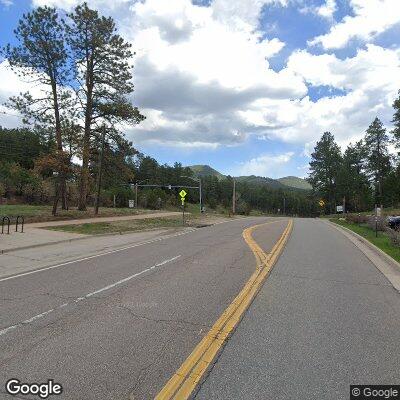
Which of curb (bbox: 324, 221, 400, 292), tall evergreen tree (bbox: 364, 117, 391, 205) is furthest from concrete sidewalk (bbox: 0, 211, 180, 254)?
tall evergreen tree (bbox: 364, 117, 391, 205)

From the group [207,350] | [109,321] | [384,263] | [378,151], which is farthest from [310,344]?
[378,151]

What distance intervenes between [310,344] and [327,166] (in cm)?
11057

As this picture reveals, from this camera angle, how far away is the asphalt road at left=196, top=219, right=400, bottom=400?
463cm

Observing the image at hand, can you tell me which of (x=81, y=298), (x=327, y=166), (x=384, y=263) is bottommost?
(x=81, y=298)

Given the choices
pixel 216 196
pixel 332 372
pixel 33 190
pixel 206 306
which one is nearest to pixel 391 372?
pixel 332 372

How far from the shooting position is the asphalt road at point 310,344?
463cm

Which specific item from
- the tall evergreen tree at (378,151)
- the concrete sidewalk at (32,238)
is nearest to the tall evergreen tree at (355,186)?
the tall evergreen tree at (378,151)

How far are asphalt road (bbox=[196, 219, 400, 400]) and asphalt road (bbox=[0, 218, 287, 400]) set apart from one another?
0.63 m

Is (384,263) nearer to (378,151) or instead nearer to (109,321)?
(109,321)

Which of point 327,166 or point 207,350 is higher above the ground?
point 327,166

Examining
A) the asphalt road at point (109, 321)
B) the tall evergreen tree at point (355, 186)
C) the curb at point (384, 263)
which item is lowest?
the asphalt road at point (109, 321)

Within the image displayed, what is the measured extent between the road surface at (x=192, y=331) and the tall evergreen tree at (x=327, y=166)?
104m

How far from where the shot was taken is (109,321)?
265 inches

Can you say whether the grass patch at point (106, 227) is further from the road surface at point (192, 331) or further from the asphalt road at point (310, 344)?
the asphalt road at point (310, 344)
